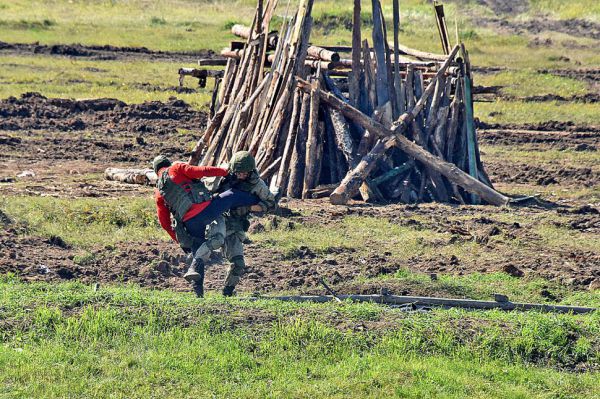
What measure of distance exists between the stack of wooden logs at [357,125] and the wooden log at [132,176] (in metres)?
0.88

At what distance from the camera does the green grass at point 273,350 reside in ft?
26.1

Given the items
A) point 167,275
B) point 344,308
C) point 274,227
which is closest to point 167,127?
point 274,227

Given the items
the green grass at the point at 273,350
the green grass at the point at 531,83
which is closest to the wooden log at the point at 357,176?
the green grass at the point at 273,350

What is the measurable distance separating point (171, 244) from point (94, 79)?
62.4 ft

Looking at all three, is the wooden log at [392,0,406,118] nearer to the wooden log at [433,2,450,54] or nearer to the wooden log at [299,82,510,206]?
the wooden log at [299,82,510,206]

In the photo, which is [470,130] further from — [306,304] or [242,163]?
[306,304]

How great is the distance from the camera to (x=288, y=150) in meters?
16.8

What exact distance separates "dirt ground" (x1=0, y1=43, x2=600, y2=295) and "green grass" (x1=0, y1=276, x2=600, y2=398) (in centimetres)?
212

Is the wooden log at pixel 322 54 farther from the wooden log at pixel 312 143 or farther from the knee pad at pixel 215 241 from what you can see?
the knee pad at pixel 215 241

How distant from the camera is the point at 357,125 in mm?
17250

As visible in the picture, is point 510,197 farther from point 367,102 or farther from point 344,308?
point 344,308

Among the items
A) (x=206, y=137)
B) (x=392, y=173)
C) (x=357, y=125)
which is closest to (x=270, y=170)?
(x=357, y=125)

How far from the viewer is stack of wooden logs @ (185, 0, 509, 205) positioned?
1669cm

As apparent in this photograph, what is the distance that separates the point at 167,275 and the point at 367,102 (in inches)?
244
